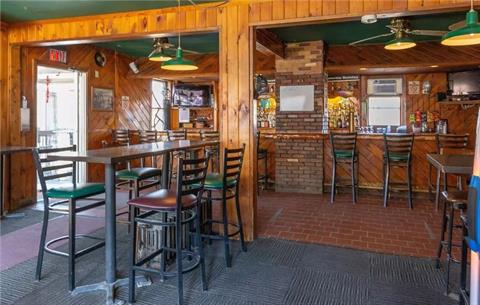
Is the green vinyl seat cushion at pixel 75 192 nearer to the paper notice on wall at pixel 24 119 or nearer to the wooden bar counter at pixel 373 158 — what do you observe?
the paper notice on wall at pixel 24 119

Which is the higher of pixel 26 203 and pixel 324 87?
pixel 324 87

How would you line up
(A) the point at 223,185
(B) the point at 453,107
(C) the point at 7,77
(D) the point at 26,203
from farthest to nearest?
(B) the point at 453,107 < (D) the point at 26,203 < (C) the point at 7,77 < (A) the point at 223,185

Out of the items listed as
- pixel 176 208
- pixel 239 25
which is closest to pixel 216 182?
pixel 176 208

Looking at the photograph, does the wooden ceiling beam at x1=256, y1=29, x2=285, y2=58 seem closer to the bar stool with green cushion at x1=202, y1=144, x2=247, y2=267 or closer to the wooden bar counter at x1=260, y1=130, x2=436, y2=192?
the wooden bar counter at x1=260, y1=130, x2=436, y2=192

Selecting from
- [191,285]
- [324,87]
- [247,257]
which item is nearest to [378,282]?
[247,257]

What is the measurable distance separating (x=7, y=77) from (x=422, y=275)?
5803 millimetres

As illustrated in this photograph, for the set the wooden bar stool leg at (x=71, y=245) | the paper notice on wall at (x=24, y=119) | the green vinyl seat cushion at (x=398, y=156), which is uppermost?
the paper notice on wall at (x=24, y=119)

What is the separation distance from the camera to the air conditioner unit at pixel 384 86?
8578 millimetres

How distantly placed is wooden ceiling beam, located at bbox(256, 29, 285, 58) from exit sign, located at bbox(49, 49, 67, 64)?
3.37m

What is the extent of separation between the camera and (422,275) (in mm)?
3109

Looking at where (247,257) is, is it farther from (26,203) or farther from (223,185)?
→ (26,203)

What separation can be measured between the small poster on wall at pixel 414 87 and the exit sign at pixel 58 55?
722 cm

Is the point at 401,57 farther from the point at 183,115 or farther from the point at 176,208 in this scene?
the point at 176,208

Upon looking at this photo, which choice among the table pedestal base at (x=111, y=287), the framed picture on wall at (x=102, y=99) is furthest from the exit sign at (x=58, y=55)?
the table pedestal base at (x=111, y=287)
